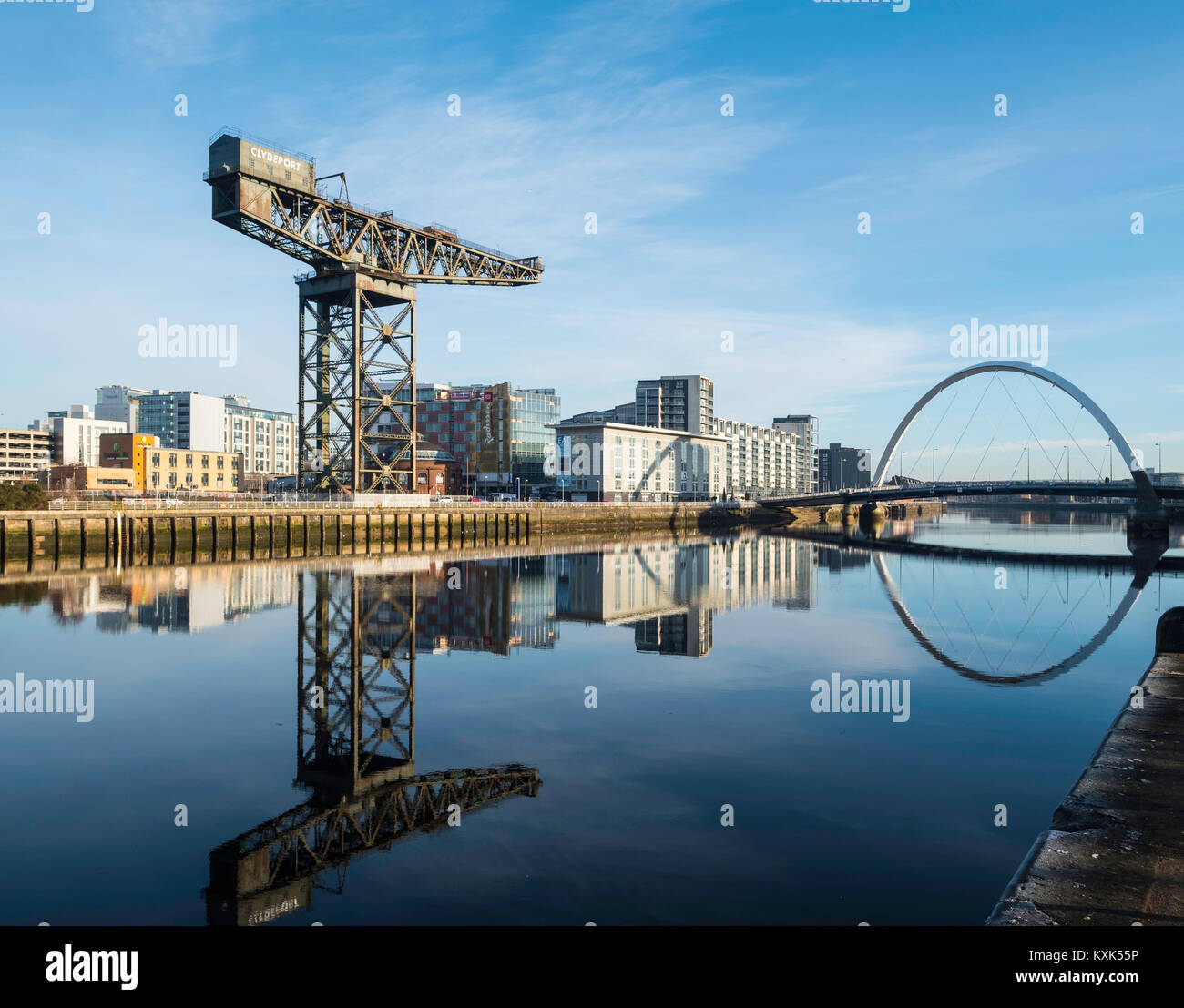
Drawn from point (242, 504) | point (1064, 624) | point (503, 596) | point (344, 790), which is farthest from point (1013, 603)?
point (242, 504)

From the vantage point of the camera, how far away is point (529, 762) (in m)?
12.9

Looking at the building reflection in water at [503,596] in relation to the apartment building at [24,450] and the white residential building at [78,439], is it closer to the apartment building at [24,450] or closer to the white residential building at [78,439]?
the white residential building at [78,439]

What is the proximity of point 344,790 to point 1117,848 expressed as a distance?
955 centimetres

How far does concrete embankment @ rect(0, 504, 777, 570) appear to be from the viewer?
46594 millimetres

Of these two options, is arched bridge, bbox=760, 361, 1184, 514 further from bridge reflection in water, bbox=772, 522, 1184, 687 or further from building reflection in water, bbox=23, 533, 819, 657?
building reflection in water, bbox=23, 533, 819, 657

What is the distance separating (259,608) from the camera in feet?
97.2

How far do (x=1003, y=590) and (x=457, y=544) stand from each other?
42100mm

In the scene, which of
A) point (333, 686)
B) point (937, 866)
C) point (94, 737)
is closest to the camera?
point (937, 866)

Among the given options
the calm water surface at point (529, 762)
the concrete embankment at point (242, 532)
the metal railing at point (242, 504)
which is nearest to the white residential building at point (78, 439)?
the metal railing at point (242, 504)

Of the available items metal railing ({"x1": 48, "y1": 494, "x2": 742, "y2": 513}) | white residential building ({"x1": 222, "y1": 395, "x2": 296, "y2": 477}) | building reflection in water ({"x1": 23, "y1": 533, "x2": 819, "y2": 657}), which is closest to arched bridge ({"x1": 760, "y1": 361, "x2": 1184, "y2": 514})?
building reflection in water ({"x1": 23, "y1": 533, "x2": 819, "y2": 657})

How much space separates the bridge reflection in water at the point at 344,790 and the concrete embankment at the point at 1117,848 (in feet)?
21.6
